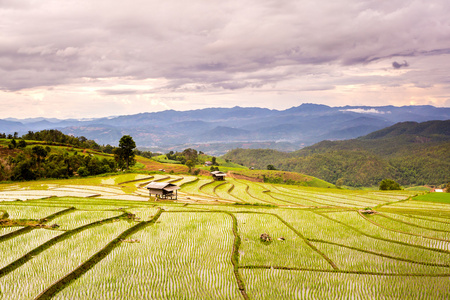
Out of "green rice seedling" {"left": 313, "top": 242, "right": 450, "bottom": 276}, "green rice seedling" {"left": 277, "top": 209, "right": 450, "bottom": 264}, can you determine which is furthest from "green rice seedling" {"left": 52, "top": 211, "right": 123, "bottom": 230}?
"green rice seedling" {"left": 313, "top": 242, "right": 450, "bottom": 276}

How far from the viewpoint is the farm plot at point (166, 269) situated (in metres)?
11.8

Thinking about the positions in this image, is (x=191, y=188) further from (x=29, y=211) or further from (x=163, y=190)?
(x=29, y=211)

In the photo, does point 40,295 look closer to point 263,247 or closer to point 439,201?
point 263,247

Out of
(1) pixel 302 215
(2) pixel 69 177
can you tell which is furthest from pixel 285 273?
(2) pixel 69 177

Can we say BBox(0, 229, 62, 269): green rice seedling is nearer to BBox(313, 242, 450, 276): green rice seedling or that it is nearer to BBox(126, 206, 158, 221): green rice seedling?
BBox(126, 206, 158, 221): green rice seedling

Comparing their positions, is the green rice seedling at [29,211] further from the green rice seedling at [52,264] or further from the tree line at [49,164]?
the tree line at [49,164]

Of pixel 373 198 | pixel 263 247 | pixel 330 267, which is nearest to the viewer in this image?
pixel 330 267

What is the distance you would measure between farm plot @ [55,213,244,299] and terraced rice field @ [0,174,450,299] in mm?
54

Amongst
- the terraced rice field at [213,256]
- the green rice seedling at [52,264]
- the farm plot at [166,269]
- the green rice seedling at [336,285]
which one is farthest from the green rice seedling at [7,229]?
the green rice seedling at [336,285]

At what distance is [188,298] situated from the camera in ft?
37.3

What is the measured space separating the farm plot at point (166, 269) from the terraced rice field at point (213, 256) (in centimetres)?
5

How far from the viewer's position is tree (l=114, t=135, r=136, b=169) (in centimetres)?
7581

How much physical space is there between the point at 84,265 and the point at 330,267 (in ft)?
47.2

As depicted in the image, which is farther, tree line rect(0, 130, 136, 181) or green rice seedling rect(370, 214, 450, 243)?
tree line rect(0, 130, 136, 181)
